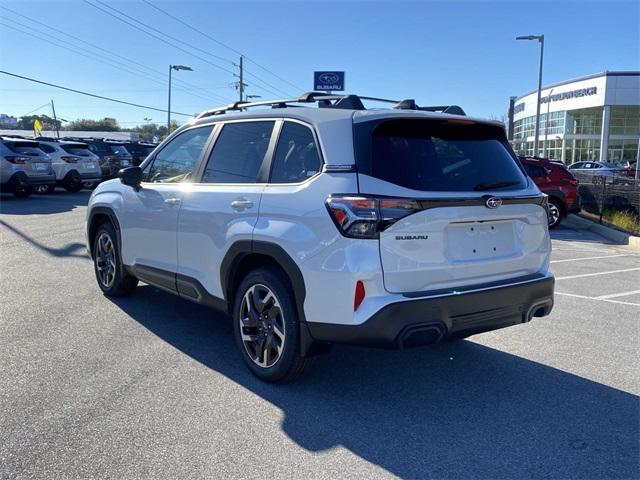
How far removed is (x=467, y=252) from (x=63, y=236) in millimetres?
8751

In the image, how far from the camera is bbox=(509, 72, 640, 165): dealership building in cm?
5106

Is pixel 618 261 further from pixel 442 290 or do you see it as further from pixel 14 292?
pixel 14 292

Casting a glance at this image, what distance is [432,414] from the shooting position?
358 cm

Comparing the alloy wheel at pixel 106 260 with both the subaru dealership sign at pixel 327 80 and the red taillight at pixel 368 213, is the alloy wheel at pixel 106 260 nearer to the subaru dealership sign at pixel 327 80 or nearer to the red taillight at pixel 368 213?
the red taillight at pixel 368 213

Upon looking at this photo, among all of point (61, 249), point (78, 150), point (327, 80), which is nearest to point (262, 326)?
point (61, 249)

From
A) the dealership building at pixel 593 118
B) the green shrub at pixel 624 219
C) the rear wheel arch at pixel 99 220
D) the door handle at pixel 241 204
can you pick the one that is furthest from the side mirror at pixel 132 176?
the dealership building at pixel 593 118

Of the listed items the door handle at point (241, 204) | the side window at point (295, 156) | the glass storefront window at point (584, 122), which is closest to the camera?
the side window at point (295, 156)

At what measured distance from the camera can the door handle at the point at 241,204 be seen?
157 inches

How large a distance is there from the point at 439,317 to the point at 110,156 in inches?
843

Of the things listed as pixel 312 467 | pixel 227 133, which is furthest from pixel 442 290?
pixel 227 133

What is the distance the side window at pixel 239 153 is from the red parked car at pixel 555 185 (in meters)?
10.4

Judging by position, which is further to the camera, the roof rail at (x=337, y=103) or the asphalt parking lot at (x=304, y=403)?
the roof rail at (x=337, y=103)

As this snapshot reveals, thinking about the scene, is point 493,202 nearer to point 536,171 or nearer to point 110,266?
point 110,266

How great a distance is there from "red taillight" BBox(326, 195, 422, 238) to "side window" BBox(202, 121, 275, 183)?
104cm
